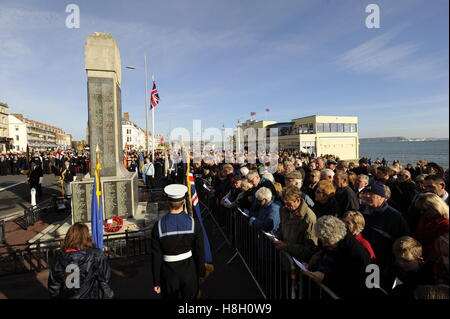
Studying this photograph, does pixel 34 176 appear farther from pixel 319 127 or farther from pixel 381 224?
pixel 319 127

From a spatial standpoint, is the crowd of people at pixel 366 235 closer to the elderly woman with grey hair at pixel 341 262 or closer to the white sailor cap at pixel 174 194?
the elderly woman with grey hair at pixel 341 262

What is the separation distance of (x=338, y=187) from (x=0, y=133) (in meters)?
90.0

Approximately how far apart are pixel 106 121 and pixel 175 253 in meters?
5.76

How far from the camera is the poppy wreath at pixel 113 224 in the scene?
20.0 feet

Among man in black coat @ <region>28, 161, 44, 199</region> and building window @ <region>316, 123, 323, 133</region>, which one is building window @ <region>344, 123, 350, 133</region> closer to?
building window @ <region>316, 123, 323, 133</region>

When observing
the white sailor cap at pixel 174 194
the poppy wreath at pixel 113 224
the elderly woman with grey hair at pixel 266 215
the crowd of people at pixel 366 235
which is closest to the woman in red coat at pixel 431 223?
the crowd of people at pixel 366 235

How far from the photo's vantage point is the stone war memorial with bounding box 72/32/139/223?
7.03 m

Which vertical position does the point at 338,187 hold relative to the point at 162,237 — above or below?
above

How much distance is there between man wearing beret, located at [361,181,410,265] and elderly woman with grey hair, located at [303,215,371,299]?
3.14 feet

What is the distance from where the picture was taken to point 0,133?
2616 inches

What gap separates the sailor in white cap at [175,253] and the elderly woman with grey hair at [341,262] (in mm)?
1417

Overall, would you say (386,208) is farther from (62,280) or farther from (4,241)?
(4,241)
